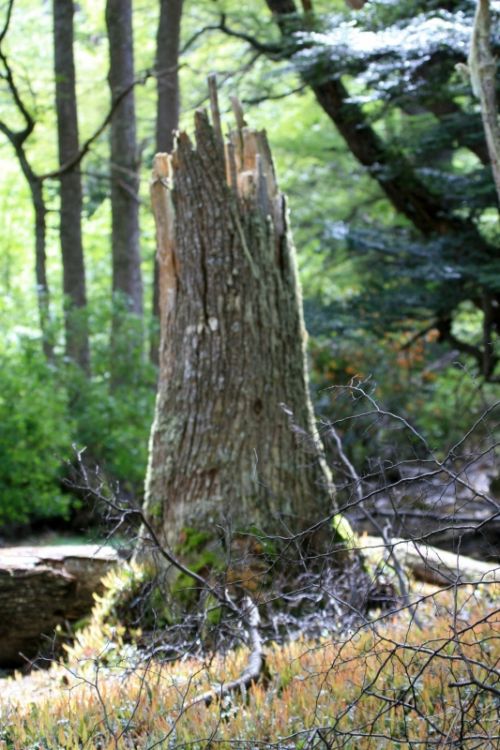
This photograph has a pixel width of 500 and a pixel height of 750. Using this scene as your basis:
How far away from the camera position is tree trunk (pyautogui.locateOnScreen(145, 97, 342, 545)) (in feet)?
24.1

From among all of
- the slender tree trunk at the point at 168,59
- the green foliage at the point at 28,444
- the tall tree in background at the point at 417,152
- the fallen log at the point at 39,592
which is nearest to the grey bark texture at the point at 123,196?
the slender tree trunk at the point at 168,59

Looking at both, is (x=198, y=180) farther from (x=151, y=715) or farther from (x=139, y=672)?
(x=151, y=715)

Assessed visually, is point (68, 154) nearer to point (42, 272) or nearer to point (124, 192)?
point (124, 192)

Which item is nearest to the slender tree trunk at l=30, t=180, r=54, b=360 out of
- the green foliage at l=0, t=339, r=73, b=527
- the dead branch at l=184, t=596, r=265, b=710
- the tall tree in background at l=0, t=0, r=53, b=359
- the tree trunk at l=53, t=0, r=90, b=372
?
the tall tree in background at l=0, t=0, r=53, b=359

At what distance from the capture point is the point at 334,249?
15664 millimetres

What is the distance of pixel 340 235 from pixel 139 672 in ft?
30.9

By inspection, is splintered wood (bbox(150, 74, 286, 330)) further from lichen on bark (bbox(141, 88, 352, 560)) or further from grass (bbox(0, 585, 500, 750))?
grass (bbox(0, 585, 500, 750))

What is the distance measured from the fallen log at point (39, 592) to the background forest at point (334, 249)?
3033mm

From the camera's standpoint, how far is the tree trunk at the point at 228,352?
735 cm

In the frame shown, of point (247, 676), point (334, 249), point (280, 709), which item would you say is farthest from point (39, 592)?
point (334, 249)

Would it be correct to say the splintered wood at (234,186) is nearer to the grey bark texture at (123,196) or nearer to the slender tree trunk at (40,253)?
the slender tree trunk at (40,253)

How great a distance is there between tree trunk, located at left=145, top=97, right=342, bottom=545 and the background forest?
7.83 feet

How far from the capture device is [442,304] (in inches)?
563

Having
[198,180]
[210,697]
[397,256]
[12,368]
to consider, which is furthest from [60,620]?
[397,256]
